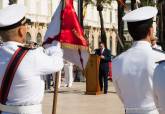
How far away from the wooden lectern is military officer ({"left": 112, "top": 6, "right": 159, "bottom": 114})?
14.5 metres

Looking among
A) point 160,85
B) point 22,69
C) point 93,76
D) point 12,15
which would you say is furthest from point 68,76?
point 160,85

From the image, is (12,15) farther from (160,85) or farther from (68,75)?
(68,75)

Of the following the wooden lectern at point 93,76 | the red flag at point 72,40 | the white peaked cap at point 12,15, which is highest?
the white peaked cap at point 12,15

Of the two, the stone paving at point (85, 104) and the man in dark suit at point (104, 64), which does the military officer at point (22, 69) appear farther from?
the man in dark suit at point (104, 64)

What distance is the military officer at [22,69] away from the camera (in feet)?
18.0

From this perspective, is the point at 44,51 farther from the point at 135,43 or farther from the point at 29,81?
the point at 135,43

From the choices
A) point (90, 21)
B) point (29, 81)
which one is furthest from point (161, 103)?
point (90, 21)

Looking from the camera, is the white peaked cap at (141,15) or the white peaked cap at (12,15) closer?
the white peaked cap at (141,15)

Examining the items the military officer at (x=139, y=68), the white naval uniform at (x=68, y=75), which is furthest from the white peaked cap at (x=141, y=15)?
the white naval uniform at (x=68, y=75)

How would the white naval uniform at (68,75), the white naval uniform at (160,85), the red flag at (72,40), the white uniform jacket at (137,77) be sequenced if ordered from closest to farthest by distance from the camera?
1. the white naval uniform at (160,85)
2. the white uniform jacket at (137,77)
3. the red flag at (72,40)
4. the white naval uniform at (68,75)

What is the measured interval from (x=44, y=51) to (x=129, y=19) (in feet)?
3.00

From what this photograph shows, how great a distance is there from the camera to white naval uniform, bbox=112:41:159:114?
5199 millimetres

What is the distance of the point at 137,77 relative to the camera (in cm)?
525

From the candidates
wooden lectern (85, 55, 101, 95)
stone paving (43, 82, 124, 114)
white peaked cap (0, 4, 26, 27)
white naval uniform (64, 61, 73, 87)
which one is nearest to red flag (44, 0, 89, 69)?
white peaked cap (0, 4, 26, 27)
